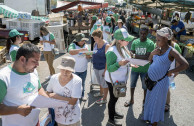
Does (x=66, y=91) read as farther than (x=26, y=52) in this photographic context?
Yes

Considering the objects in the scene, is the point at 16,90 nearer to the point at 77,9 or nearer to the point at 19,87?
the point at 19,87

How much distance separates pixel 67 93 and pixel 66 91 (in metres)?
0.03

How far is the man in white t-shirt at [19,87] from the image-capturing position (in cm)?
157

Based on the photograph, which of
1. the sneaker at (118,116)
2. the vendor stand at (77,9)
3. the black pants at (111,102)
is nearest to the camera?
the black pants at (111,102)

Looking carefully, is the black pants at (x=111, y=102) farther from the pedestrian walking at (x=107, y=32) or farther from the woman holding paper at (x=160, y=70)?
the pedestrian walking at (x=107, y=32)

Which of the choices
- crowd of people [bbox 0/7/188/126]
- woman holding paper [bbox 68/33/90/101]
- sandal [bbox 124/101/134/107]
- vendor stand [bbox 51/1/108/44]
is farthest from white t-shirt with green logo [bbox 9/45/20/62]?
vendor stand [bbox 51/1/108/44]

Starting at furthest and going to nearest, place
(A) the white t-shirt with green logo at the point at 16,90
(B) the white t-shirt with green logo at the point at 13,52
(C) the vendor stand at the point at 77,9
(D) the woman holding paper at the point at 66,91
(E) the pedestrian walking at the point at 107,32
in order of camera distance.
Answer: (C) the vendor stand at the point at 77,9
(E) the pedestrian walking at the point at 107,32
(B) the white t-shirt with green logo at the point at 13,52
(D) the woman holding paper at the point at 66,91
(A) the white t-shirt with green logo at the point at 16,90

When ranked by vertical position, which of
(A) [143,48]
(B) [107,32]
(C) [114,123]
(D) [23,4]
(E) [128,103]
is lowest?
(C) [114,123]

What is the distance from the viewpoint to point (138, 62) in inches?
102

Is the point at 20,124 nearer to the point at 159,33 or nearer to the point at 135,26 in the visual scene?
the point at 159,33

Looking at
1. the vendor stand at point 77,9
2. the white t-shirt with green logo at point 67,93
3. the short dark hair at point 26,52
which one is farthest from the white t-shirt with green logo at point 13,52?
the vendor stand at point 77,9

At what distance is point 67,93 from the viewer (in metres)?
2.17

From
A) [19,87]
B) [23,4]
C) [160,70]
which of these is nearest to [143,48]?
[160,70]

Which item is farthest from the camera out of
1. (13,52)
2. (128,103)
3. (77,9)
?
(77,9)
